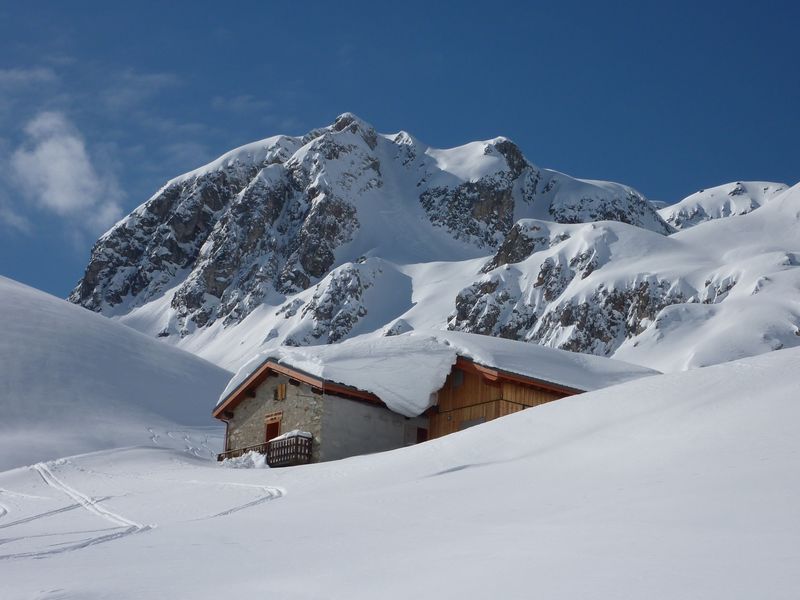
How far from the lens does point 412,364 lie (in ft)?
77.6

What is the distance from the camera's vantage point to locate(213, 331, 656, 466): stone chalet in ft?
73.0

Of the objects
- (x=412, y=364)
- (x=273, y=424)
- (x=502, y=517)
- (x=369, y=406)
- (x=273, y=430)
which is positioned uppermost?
(x=412, y=364)

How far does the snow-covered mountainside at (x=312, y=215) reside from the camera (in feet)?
415

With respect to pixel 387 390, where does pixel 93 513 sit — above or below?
below

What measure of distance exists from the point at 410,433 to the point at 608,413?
1017 centimetres

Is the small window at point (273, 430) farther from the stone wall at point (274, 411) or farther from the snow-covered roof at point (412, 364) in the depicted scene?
the snow-covered roof at point (412, 364)

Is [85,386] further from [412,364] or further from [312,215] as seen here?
[312,215]

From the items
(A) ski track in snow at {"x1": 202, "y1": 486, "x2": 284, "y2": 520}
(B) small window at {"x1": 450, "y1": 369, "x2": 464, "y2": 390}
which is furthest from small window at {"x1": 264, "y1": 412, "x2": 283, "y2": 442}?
(A) ski track in snow at {"x1": 202, "y1": 486, "x2": 284, "y2": 520}

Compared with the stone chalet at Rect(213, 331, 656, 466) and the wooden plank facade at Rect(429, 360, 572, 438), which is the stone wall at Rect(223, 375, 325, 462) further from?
the wooden plank facade at Rect(429, 360, 572, 438)

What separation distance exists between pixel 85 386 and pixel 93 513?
24624 mm

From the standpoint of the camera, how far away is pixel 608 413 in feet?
46.9

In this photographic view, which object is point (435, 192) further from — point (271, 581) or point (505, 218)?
point (271, 581)

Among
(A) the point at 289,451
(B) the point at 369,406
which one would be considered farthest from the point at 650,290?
(A) the point at 289,451

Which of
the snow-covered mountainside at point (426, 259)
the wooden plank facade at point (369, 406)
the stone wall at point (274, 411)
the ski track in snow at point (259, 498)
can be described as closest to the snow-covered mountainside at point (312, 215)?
the snow-covered mountainside at point (426, 259)
